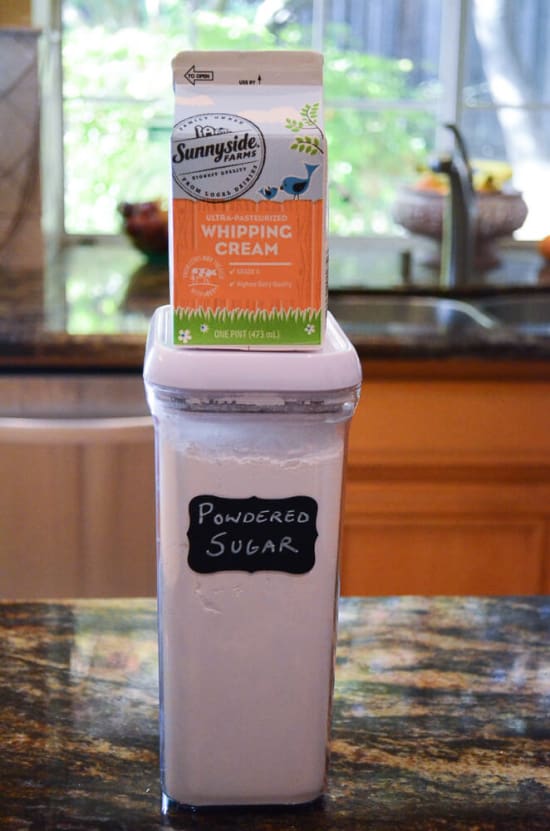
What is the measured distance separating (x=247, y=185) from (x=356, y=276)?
1857 millimetres

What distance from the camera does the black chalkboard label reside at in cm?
58

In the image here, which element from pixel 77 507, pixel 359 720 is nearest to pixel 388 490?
pixel 77 507

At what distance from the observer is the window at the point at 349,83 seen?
2.65 m

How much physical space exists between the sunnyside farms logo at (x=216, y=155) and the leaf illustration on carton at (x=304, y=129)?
17 millimetres

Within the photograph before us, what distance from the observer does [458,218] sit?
2256mm

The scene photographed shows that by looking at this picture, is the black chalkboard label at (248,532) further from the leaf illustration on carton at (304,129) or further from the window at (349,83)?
the window at (349,83)

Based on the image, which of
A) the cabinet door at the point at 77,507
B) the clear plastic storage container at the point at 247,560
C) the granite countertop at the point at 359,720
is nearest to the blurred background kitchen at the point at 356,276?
the cabinet door at the point at 77,507

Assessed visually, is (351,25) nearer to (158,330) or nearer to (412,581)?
(412,581)

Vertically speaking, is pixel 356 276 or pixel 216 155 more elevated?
pixel 216 155

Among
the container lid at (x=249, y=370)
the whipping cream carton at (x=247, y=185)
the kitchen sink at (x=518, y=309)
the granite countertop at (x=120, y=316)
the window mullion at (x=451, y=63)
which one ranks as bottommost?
the kitchen sink at (x=518, y=309)

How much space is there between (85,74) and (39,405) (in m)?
1.21

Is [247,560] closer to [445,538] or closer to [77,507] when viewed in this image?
[77,507]

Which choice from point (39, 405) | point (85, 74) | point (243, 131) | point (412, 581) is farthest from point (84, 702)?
point (85, 74)

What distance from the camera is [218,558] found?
0.59 meters
